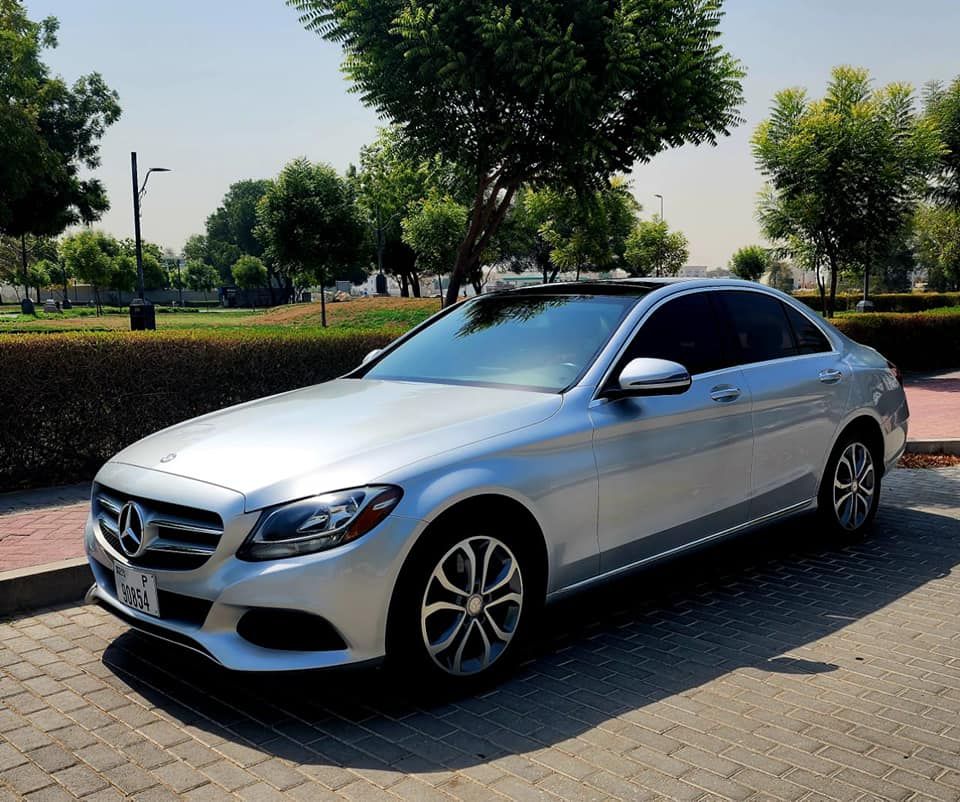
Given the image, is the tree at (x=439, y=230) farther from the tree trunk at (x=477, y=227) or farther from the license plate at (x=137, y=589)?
the license plate at (x=137, y=589)

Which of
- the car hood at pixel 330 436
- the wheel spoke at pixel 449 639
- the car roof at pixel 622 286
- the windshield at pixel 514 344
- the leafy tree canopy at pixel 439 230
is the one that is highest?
the leafy tree canopy at pixel 439 230

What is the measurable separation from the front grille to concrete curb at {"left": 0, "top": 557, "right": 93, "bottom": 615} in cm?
145

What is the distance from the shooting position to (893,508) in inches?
295

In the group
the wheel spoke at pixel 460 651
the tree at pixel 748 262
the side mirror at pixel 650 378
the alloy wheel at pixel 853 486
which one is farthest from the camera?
the tree at pixel 748 262

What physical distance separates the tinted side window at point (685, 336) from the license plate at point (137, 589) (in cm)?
241

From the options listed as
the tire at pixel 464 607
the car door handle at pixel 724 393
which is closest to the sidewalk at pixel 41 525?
the tire at pixel 464 607

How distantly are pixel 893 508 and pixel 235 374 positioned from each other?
5948 mm

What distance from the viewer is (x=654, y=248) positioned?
65.7 m

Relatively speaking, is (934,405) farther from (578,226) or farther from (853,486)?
(578,226)

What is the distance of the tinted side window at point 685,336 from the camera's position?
4852 mm

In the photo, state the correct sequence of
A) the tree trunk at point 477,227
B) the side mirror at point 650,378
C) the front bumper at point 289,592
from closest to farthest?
the front bumper at point 289,592
the side mirror at point 650,378
the tree trunk at point 477,227

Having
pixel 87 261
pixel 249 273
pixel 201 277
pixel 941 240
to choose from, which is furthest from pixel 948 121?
pixel 201 277

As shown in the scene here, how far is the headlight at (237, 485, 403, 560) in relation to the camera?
3502 mm

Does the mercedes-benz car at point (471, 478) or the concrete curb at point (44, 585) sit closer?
the mercedes-benz car at point (471, 478)
